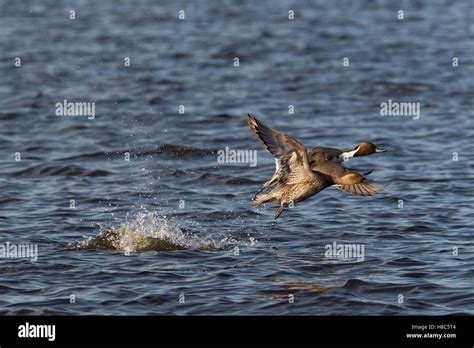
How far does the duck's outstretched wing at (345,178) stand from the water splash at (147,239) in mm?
1679

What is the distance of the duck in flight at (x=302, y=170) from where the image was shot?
11688 mm

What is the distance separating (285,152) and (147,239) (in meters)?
2.26

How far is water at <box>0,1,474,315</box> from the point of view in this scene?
11.5 m

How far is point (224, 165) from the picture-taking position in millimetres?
17281

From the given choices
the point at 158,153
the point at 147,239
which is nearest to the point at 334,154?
the point at 147,239

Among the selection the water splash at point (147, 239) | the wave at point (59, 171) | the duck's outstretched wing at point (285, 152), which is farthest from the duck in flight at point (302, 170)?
the wave at point (59, 171)

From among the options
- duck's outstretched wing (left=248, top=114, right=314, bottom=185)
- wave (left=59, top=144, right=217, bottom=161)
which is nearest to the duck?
duck's outstretched wing (left=248, top=114, right=314, bottom=185)

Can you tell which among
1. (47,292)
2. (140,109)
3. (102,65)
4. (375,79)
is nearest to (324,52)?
(375,79)

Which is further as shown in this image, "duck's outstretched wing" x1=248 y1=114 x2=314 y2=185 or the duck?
the duck

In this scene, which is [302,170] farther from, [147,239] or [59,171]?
[59,171]

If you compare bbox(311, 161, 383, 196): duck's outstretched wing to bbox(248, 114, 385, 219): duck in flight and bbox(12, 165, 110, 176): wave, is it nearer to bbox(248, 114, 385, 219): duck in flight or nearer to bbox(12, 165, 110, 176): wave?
bbox(248, 114, 385, 219): duck in flight

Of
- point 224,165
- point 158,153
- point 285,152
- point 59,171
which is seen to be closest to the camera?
point 285,152

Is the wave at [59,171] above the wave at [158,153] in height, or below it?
below

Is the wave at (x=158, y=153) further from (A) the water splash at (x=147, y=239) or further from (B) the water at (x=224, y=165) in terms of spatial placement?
(A) the water splash at (x=147, y=239)
